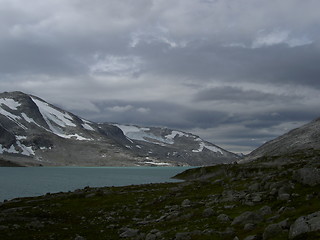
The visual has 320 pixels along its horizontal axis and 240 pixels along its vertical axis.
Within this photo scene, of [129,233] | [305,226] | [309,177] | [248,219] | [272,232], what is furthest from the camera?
[309,177]

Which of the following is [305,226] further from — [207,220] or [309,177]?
[309,177]

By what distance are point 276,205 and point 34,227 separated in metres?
30.8

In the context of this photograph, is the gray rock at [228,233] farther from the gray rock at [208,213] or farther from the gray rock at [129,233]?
the gray rock at [129,233]

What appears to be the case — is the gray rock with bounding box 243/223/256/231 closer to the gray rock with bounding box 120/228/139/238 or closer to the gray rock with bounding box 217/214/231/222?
the gray rock with bounding box 217/214/231/222

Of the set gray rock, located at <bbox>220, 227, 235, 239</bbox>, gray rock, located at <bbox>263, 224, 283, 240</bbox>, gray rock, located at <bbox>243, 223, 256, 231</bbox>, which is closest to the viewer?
gray rock, located at <bbox>263, 224, 283, 240</bbox>

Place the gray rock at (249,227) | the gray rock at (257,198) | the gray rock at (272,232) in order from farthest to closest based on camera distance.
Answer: the gray rock at (257,198)
the gray rock at (249,227)
the gray rock at (272,232)

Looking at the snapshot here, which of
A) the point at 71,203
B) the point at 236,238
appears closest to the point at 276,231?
the point at 236,238

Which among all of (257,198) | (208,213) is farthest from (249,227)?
(257,198)

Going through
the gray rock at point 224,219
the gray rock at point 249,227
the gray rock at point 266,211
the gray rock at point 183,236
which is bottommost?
the gray rock at point 183,236

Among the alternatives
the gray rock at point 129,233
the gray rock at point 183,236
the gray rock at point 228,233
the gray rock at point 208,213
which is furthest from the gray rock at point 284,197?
the gray rock at point 129,233

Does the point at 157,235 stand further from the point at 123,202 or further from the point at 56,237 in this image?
the point at 123,202

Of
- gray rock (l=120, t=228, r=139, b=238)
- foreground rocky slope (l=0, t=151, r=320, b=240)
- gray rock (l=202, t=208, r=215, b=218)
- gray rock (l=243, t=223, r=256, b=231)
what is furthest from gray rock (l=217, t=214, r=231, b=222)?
gray rock (l=120, t=228, r=139, b=238)

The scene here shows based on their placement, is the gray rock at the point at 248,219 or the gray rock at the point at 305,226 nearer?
the gray rock at the point at 305,226

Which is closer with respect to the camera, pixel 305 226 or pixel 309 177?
pixel 305 226
